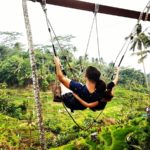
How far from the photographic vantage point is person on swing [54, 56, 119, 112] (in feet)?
14.9

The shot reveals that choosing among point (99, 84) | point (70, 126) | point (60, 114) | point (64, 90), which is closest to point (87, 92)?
point (99, 84)

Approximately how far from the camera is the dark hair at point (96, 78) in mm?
4590

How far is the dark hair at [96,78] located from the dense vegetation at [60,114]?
0.40 metres

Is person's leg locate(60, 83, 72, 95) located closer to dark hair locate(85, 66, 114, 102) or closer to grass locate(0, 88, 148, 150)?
dark hair locate(85, 66, 114, 102)

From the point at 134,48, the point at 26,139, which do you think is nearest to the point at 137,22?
the point at 26,139

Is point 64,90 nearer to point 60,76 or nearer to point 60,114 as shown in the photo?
point 60,76

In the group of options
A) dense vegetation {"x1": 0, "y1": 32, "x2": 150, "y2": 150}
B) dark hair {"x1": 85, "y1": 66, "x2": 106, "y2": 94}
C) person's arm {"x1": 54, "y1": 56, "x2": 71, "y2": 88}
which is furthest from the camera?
dense vegetation {"x1": 0, "y1": 32, "x2": 150, "y2": 150}

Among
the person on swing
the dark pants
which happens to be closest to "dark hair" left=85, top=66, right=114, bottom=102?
the person on swing

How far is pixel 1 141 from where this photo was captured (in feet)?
55.4

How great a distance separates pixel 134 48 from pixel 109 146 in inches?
564

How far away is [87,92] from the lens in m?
4.58

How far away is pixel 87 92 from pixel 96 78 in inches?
8.2

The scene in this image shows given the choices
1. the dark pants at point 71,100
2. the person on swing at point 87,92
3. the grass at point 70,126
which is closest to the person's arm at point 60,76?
the person on swing at point 87,92

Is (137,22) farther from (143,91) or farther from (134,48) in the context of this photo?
(143,91)
